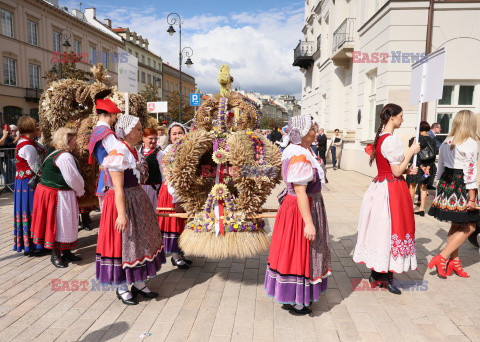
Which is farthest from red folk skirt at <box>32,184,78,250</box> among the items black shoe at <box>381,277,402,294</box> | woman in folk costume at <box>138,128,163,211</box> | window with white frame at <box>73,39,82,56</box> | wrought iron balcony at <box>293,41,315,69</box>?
window with white frame at <box>73,39,82,56</box>

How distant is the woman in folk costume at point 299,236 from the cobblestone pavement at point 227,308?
32cm

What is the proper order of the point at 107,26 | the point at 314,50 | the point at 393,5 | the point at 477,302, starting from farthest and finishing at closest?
the point at 107,26
the point at 314,50
the point at 393,5
the point at 477,302

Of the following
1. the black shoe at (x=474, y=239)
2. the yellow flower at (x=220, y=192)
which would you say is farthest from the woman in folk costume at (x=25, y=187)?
the black shoe at (x=474, y=239)

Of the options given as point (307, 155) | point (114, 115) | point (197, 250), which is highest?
point (114, 115)

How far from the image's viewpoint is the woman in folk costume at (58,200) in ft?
13.9

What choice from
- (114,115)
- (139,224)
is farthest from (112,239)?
(114,115)

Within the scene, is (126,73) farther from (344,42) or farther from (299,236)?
(344,42)

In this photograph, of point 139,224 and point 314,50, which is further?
point 314,50

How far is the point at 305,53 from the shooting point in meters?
22.8

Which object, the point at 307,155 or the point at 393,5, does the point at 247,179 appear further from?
the point at 393,5

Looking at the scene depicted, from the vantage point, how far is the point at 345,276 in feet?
13.2

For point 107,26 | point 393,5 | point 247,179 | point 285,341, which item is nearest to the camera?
point 285,341

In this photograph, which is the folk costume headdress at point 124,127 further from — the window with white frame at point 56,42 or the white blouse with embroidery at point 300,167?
the window with white frame at point 56,42

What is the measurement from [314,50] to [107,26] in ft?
98.7
